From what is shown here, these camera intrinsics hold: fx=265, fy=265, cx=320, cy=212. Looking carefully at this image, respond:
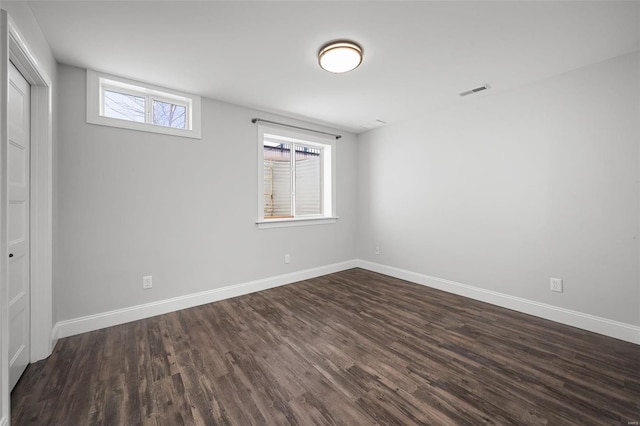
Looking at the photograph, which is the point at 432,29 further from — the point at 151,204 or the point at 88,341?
the point at 88,341

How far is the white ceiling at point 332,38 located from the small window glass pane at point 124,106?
0.27m

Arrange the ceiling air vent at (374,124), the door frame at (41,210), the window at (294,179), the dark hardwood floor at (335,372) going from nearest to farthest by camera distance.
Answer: the dark hardwood floor at (335,372)
the door frame at (41,210)
the window at (294,179)
the ceiling air vent at (374,124)

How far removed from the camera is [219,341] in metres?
2.38

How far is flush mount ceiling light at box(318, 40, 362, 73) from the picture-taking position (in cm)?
219

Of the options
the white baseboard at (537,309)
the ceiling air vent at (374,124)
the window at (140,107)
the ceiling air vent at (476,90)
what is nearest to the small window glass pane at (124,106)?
the window at (140,107)

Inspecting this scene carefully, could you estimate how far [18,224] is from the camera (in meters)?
1.84

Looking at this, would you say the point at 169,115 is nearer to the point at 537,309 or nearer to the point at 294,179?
the point at 294,179

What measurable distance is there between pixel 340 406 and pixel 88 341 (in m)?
2.34

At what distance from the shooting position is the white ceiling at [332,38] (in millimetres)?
1819

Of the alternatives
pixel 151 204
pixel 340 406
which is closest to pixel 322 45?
pixel 151 204

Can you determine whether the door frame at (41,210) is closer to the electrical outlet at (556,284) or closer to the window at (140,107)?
the window at (140,107)

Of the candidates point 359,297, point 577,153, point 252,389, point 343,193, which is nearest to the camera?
point 252,389

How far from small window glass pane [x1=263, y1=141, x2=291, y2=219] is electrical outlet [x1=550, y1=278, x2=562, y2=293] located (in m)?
3.41

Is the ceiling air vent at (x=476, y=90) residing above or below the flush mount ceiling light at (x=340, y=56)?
above
